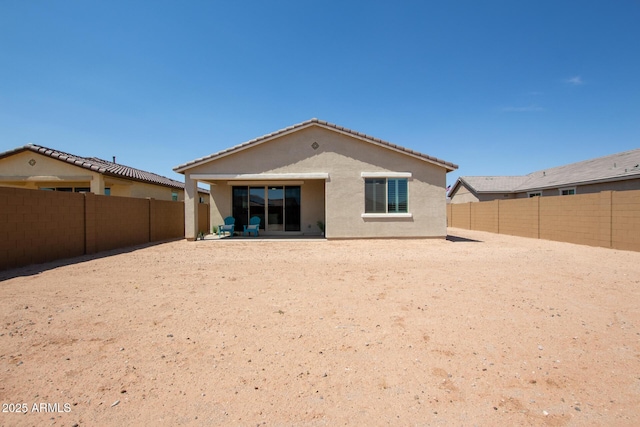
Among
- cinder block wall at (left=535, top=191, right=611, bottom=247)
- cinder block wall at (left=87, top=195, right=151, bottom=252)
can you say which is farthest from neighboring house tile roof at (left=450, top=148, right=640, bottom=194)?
cinder block wall at (left=87, top=195, right=151, bottom=252)

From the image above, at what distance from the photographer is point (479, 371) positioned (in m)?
3.00

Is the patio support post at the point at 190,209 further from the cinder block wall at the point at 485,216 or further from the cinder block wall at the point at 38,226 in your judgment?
the cinder block wall at the point at 485,216

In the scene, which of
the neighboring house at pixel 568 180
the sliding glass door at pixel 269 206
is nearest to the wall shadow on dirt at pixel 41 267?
the sliding glass door at pixel 269 206

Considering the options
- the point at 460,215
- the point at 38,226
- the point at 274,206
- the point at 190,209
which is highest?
the point at 274,206

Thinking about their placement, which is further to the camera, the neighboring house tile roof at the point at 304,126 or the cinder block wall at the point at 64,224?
the neighboring house tile roof at the point at 304,126

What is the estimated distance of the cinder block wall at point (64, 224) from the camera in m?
7.71

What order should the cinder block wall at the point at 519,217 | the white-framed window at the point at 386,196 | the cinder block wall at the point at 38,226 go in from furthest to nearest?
the cinder block wall at the point at 519,217, the white-framed window at the point at 386,196, the cinder block wall at the point at 38,226

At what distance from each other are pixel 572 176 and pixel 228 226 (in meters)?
22.9

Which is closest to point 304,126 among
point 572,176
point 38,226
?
point 38,226

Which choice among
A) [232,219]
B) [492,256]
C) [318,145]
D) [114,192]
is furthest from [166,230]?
[492,256]

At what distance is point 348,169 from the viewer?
13.4 metres

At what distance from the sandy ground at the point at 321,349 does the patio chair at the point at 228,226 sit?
26.6 ft

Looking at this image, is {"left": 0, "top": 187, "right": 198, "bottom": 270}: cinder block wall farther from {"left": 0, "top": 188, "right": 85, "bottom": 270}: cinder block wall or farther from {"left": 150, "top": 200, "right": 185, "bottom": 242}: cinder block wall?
{"left": 150, "top": 200, "right": 185, "bottom": 242}: cinder block wall

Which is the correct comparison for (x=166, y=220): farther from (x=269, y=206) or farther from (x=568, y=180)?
(x=568, y=180)
